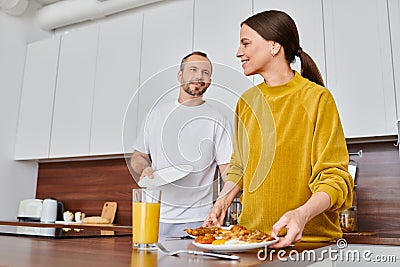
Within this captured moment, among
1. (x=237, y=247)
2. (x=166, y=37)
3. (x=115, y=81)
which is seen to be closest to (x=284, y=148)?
(x=237, y=247)

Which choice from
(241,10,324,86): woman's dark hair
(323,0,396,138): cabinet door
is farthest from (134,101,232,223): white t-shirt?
(323,0,396,138): cabinet door

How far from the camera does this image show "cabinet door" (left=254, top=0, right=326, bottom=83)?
6.88 feet

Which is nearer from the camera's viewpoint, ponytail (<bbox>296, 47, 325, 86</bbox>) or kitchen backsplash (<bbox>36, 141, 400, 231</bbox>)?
ponytail (<bbox>296, 47, 325, 86</bbox>)

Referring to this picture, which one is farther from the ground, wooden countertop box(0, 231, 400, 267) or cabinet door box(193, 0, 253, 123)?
cabinet door box(193, 0, 253, 123)

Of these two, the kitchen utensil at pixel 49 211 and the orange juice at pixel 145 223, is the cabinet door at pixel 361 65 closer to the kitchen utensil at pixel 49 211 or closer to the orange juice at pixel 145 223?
the orange juice at pixel 145 223

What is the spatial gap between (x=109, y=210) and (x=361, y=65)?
184 centimetres

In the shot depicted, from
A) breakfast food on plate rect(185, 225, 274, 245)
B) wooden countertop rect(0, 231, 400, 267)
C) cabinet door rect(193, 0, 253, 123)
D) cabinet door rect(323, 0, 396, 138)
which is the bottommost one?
wooden countertop rect(0, 231, 400, 267)

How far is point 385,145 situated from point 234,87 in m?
1.46

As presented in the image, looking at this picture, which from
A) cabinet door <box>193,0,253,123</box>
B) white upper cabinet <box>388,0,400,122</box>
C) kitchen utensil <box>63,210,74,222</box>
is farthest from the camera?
kitchen utensil <box>63,210,74,222</box>

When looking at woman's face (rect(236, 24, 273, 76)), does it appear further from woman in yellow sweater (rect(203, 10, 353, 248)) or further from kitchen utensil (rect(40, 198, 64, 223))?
kitchen utensil (rect(40, 198, 64, 223))

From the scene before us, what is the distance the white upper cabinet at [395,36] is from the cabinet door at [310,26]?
317 mm

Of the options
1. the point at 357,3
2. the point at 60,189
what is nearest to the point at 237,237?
the point at 357,3

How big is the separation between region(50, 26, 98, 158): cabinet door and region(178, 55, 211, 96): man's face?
6.46ft

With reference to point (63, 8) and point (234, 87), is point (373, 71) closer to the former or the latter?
point (234, 87)
